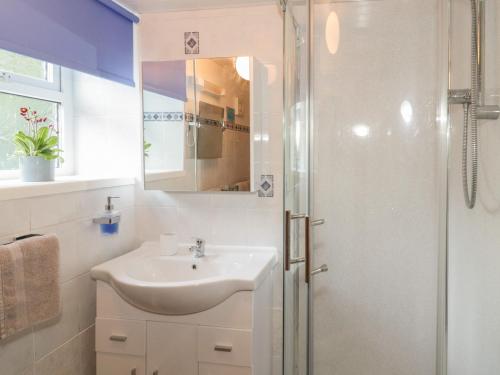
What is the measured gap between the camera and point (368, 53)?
1816 mm

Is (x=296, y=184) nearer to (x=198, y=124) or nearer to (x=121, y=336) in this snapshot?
(x=198, y=124)

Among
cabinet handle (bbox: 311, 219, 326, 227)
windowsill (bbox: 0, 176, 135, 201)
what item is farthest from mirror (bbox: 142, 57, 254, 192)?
cabinet handle (bbox: 311, 219, 326, 227)

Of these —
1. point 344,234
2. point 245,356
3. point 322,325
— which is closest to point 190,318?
point 245,356

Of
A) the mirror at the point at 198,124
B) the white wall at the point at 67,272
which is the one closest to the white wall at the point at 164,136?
the mirror at the point at 198,124

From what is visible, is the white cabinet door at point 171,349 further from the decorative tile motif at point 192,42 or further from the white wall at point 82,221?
the decorative tile motif at point 192,42

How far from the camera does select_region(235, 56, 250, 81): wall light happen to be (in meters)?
2.12

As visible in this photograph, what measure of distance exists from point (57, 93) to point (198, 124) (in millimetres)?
708

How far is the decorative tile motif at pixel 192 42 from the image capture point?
2.27 m

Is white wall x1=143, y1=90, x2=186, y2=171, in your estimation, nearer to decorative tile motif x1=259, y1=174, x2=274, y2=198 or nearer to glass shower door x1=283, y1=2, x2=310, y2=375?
decorative tile motif x1=259, y1=174, x2=274, y2=198

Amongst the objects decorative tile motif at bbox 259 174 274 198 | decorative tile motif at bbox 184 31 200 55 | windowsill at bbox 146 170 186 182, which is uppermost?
decorative tile motif at bbox 184 31 200 55

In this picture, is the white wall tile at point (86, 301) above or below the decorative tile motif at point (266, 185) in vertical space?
below

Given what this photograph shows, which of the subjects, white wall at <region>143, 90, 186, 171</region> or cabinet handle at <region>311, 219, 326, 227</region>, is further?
white wall at <region>143, 90, 186, 171</region>

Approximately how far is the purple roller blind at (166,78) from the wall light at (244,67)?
0.27 meters

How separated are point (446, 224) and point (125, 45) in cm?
172
